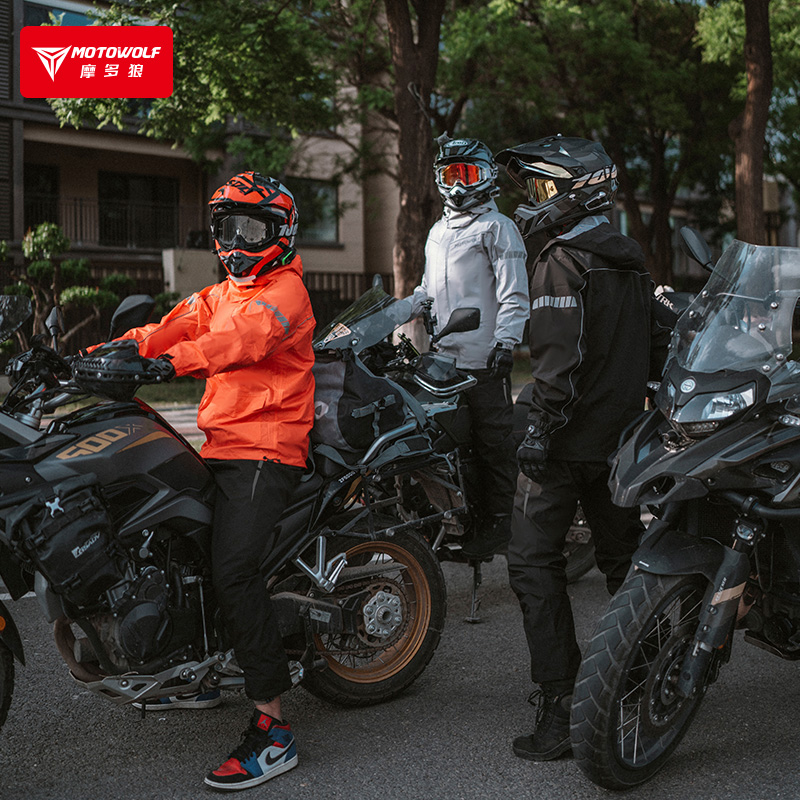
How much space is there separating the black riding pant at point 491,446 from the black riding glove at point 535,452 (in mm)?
1593

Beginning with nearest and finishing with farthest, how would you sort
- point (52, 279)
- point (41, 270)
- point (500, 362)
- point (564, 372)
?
point (564, 372)
point (500, 362)
point (41, 270)
point (52, 279)

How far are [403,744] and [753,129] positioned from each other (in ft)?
39.7

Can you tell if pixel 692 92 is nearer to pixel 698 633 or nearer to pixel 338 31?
pixel 338 31

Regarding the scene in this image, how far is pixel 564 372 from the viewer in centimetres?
332

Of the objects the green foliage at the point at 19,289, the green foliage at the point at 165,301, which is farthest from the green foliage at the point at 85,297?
the green foliage at the point at 165,301

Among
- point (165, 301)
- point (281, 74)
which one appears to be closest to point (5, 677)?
point (281, 74)

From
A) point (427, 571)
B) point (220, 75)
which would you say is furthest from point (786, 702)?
point (220, 75)

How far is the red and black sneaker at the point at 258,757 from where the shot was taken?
317cm

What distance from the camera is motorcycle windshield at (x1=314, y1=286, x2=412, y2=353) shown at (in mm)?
3856

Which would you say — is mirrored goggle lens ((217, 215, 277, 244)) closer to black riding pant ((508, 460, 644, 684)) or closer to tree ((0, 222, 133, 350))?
black riding pant ((508, 460, 644, 684))

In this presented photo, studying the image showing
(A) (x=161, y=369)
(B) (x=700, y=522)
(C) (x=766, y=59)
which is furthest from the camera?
(C) (x=766, y=59)

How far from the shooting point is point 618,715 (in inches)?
117

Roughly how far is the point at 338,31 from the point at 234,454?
16.2 m

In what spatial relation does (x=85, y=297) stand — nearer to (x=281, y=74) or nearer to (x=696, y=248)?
(x=281, y=74)
